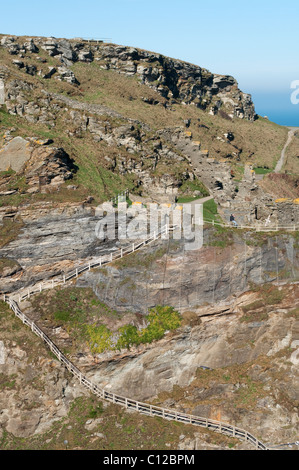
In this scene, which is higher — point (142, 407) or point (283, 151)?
point (283, 151)

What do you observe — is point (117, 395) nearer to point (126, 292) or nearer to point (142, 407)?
point (142, 407)

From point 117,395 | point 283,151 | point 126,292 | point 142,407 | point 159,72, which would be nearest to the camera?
point 142,407

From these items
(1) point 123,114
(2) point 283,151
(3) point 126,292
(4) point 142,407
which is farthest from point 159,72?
(4) point 142,407

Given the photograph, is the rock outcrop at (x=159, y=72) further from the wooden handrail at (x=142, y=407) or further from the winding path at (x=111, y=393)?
the wooden handrail at (x=142, y=407)

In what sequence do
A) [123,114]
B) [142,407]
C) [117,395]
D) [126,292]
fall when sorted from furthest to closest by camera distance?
[123,114] → [126,292] → [117,395] → [142,407]

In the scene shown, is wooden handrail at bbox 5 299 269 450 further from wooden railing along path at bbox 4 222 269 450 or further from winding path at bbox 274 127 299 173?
winding path at bbox 274 127 299 173

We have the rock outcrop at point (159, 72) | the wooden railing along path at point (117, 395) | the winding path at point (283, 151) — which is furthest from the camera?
the winding path at point (283, 151)

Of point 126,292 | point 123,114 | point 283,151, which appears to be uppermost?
point 123,114

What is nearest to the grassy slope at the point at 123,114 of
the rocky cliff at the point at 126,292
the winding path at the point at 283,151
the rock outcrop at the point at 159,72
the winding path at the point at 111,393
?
the rocky cliff at the point at 126,292
